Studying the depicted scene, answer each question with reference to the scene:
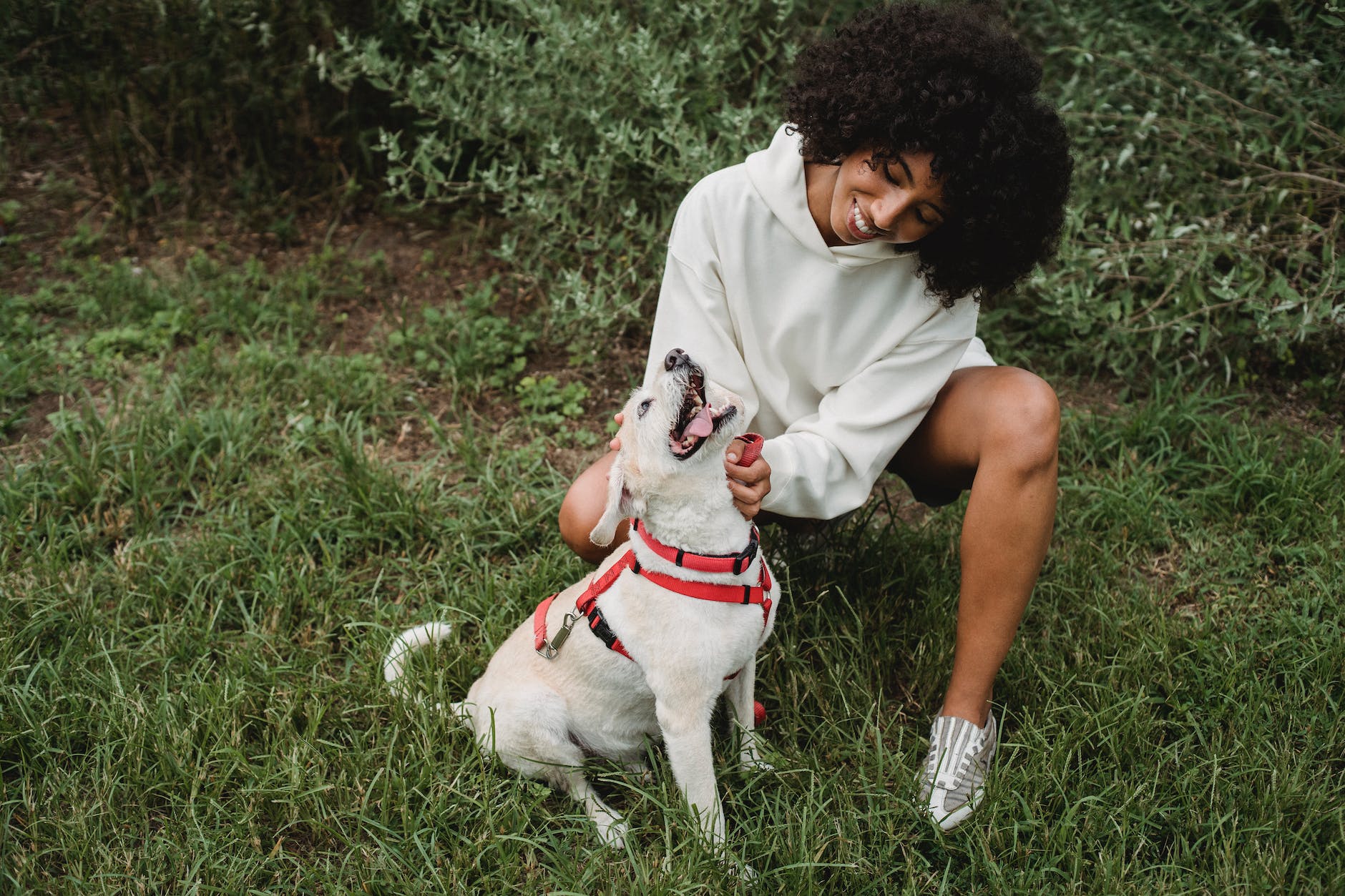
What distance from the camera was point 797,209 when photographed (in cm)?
247

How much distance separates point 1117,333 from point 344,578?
3014 mm

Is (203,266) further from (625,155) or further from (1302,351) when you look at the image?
(1302,351)

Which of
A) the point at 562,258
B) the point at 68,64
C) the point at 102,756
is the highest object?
the point at 68,64

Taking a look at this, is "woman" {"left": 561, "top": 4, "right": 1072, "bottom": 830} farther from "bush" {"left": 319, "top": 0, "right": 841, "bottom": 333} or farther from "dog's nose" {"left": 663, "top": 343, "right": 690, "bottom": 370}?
"bush" {"left": 319, "top": 0, "right": 841, "bottom": 333}

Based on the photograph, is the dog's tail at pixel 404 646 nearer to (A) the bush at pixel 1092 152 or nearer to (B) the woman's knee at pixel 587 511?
(B) the woman's knee at pixel 587 511

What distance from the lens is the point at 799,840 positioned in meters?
2.21

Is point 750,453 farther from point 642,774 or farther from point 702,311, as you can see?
point 642,774

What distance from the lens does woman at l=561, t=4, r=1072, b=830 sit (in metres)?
2.26

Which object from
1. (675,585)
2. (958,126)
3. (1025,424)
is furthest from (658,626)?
(958,126)

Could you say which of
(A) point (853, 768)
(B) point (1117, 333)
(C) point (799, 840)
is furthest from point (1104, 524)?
(C) point (799, 840)

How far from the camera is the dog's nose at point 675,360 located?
6.98 feet

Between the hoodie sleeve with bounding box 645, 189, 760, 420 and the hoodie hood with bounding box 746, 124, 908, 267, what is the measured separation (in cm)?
18

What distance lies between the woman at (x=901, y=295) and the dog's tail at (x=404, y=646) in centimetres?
46

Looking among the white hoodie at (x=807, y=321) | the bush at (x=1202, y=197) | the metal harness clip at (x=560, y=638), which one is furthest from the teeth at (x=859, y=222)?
the bush at (x=1202, y=197)
